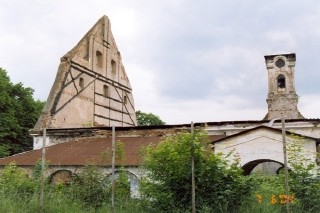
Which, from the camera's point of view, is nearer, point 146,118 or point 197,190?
point 197,190

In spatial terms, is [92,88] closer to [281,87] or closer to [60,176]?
[60,176]

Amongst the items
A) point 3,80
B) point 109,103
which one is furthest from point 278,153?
point 3,80

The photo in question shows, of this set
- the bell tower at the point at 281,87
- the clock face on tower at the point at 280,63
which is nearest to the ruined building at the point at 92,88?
the bell tower at the point at 281,87

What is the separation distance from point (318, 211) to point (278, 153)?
15.5 feet

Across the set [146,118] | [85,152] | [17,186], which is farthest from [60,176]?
[146,118]

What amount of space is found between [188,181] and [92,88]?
58.3ft

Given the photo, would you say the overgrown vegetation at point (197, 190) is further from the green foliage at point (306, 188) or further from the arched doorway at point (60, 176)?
the arched doorway at point (60, 176)

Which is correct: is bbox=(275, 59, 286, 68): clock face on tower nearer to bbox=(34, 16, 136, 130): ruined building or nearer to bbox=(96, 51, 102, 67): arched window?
bbox=(34, 16, 136, 130): ruined building

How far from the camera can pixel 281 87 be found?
1268 inches

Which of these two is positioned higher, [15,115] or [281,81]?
[281,81]

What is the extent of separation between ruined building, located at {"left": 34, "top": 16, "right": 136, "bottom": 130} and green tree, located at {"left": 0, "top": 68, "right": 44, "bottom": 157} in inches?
Answer: 281

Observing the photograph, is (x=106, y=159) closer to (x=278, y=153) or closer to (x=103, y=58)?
(x=278, y=153)

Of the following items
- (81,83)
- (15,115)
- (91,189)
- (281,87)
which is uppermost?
(281,87)

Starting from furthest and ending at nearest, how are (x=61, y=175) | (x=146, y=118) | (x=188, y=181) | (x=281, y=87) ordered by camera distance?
1. (x=146, y=118)
2. (x=281, y=87)
3. (x=61, y=175)
4. (x=188, y=181)
